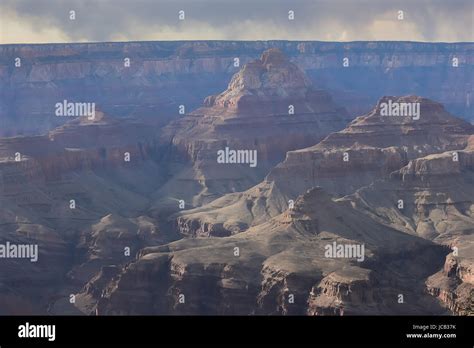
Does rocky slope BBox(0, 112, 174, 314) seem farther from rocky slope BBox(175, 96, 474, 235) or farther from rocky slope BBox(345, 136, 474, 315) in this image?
rocky slope BBox(345, 136, 474, 315)

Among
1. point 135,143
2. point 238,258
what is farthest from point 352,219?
point 135,143

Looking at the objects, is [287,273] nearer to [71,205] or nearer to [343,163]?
[343,163]

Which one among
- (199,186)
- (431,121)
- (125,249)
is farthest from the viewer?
(199,186)

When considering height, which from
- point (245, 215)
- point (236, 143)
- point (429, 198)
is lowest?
point (429, 198)

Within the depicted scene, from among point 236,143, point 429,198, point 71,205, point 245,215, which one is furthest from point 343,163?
point 71,205

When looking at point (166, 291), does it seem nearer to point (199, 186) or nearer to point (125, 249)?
point (125, 249)

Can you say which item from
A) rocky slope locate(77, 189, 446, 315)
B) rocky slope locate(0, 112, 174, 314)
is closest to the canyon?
rocky slope locate(77, 189, 446, 315)
